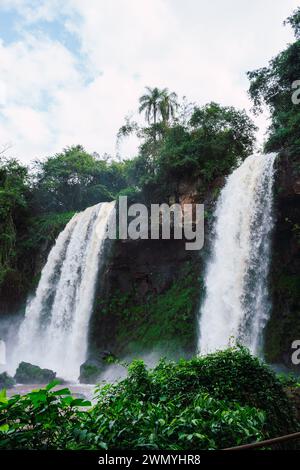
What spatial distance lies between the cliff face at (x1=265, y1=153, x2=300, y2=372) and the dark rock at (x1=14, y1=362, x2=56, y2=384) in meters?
7.88

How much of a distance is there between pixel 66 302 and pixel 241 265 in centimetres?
930

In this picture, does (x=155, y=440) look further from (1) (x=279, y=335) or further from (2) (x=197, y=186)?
(2) (x=197, y=186)

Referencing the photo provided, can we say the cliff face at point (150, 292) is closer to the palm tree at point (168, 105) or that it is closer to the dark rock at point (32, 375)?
the dark rock at point (32, 375)

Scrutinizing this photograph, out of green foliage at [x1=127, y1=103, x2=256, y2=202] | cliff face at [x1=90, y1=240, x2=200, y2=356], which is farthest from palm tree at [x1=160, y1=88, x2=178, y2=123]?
Answer: cliff face at [x1=90, y1=240, x2=200, y2=356]

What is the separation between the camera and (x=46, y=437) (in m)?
2.43

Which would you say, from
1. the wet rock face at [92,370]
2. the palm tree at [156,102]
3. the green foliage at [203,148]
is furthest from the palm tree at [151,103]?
the wet rock face at [92,370]

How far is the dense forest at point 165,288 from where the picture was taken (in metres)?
2.75

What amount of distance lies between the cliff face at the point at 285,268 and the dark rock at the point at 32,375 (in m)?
7.88

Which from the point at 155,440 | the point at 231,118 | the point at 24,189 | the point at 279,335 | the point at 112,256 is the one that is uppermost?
the point at 231,118

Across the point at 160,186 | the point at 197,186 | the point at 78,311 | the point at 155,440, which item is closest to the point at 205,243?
the point at 197,186

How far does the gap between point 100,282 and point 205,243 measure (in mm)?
5784

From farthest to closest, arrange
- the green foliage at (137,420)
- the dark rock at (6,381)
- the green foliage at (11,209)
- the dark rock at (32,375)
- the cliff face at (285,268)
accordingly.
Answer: the green foliage at (11,209) < the dark rock at (32,375) < the dark rock at (6,381) < the cliff face at (285,268) < the green foliage at (137,420)

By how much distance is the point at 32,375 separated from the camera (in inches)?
529
